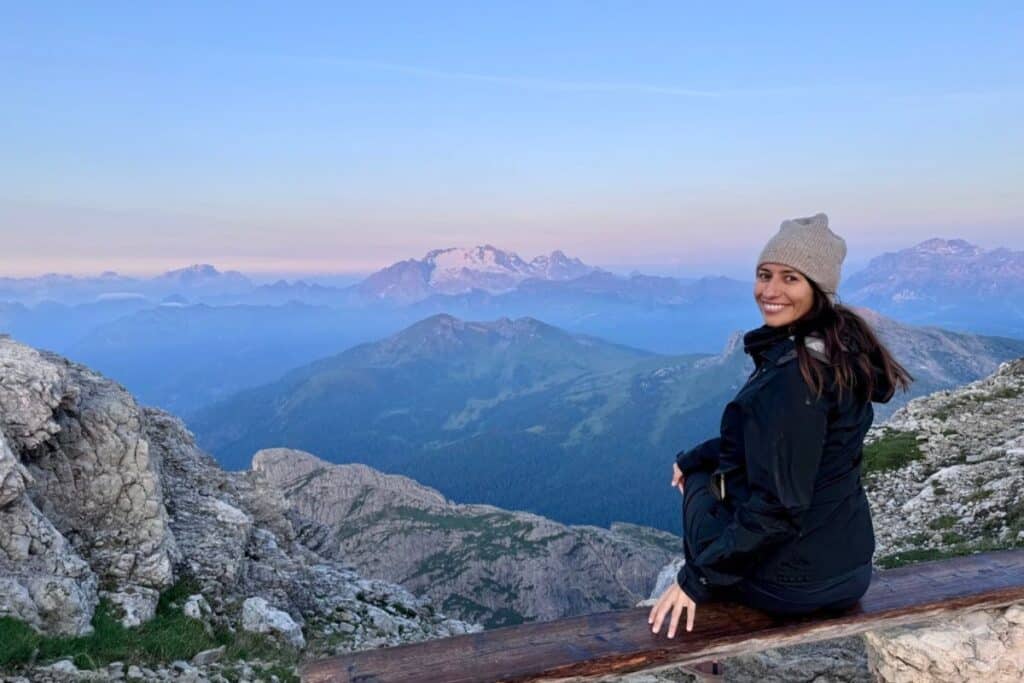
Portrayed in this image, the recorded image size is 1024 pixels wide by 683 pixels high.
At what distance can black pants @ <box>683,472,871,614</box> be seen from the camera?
5.46m

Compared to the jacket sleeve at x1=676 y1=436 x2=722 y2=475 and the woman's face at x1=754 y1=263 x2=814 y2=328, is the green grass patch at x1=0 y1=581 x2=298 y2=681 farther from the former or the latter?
the woman's face at x1=754 y1=263 x2=814 y2=328

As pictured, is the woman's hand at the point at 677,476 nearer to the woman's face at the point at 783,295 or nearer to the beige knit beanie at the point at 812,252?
the woman's face at the point at 783,295

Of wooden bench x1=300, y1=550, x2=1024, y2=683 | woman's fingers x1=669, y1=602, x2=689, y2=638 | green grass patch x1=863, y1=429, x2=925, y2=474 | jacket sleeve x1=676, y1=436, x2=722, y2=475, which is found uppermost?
jacket sleeve x1=676, y1=436, x2=722, y2=475

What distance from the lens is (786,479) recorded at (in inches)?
182

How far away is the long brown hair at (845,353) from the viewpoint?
4723 mm

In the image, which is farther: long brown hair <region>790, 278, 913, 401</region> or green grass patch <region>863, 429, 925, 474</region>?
green grass patch <region>863, 429, 925, 474</region>

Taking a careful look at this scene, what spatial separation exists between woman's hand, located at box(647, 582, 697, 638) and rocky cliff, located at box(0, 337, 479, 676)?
11.0 metres

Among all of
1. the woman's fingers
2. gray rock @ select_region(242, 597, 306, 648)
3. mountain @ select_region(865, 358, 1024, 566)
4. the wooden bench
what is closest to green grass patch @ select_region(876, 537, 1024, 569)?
mountain @ select_region(865, 358, 1024, 566)

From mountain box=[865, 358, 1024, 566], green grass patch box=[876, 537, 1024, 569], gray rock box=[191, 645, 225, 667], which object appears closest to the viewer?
gray rock box=[191, 645, 225, 667]

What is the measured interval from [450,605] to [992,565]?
6468 inches

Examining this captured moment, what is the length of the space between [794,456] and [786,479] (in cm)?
19

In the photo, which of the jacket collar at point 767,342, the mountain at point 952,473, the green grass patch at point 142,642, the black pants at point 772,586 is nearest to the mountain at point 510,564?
the mountain at point 952,473

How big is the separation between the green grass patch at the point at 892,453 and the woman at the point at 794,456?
24118 millimetres

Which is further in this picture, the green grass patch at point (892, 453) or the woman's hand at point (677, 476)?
the green grass patch at point (892, 453)
